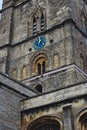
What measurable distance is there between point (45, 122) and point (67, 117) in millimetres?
2105

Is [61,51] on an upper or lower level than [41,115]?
upper

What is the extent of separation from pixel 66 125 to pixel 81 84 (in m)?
2.88

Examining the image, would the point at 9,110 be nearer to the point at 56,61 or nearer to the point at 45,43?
the point at 56,61

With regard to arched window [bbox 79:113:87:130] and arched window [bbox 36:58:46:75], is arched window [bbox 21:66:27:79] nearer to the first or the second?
arched window [bbox 36:58:46:75]

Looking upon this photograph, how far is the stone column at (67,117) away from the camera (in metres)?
17.7

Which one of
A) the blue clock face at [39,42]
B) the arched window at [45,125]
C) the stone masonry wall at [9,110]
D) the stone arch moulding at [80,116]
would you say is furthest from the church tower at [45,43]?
the stone arch moulding at [80,116]

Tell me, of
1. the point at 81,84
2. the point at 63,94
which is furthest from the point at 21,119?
the point at 81,84

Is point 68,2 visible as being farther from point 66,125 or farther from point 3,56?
point 66,125

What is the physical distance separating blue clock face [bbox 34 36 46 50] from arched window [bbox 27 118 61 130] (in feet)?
41.2

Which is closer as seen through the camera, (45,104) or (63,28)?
(45,104)

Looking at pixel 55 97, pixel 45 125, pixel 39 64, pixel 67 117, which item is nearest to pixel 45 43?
pixel 39 64

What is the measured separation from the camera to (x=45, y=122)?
19516 mm

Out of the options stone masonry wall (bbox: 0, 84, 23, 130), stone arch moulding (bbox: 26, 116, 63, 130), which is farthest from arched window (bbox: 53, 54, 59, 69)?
stone arch moulding (bbox: 26, 116, 63, 130)

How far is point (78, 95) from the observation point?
1858 centimetres
